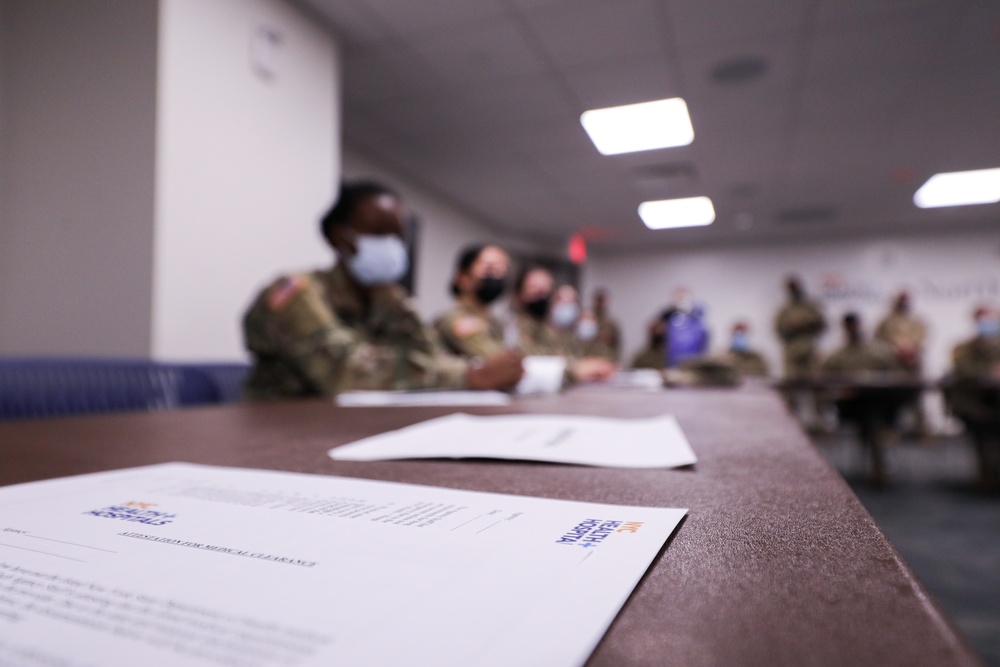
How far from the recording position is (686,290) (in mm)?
6984

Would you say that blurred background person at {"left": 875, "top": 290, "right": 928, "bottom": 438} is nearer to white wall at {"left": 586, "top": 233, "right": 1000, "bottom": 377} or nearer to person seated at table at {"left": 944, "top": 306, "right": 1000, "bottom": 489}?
white wall at {"left": 586, "top": 233, "right": 1000, "bottom": 377}

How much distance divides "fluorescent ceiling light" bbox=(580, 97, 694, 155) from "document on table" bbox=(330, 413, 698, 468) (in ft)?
7.55

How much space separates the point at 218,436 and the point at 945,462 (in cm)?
517

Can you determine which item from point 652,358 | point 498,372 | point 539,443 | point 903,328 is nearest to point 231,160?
point 498,372

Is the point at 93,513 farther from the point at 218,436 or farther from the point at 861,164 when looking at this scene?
the point at 861,164

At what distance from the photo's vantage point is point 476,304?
2584 millimetres

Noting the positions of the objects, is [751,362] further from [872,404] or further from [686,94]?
[686,94]

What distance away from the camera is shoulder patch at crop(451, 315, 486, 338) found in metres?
2.33

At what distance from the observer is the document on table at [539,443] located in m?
0.41

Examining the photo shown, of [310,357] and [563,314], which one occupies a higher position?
[563,314]

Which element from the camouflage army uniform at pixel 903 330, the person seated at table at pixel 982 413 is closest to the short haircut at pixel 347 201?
the person seated at table at pixel 982 413

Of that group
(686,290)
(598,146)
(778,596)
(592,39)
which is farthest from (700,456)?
(686,290)

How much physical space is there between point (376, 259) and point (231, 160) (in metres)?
0.71

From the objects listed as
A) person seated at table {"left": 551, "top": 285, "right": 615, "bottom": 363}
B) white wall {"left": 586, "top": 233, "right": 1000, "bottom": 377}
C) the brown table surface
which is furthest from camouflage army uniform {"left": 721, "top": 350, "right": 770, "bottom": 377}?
the brown table surface
